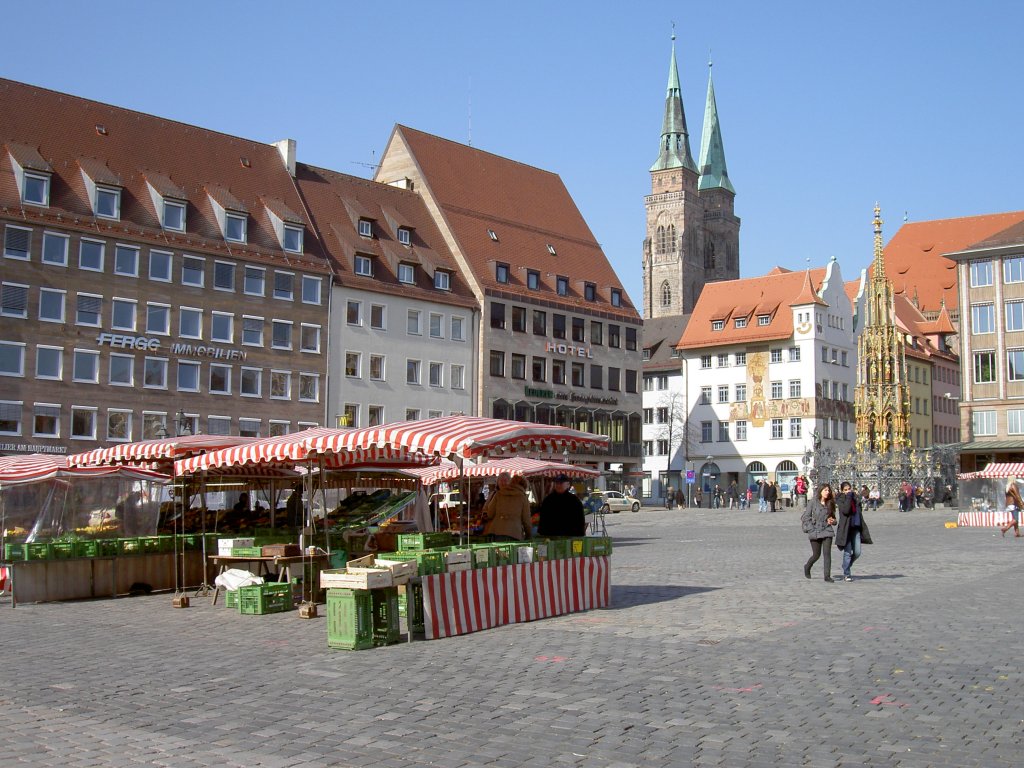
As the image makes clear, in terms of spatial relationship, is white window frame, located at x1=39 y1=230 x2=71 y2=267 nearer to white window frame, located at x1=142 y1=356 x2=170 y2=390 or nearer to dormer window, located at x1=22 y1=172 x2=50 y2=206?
dormer window, located at x1=22 y1=172 x2=50 y2=206

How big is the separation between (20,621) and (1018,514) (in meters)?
27.1

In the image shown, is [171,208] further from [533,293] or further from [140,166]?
[533,293]

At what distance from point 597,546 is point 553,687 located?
5.82m

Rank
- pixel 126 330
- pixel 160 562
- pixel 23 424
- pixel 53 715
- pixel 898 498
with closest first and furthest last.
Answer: pixel 53 715 → pixel 160 562 → pixel 23 424 → pixel 126 330 → pixel 898 498

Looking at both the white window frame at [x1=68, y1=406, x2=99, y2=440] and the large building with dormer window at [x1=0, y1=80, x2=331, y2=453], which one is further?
the white window frame at [x1=68, y1=406, x2=99, y2=440]

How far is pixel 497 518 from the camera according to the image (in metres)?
15.0

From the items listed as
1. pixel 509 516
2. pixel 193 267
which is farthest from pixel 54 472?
pixel 193 267

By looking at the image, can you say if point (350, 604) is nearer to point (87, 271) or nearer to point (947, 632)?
point (947, 632)

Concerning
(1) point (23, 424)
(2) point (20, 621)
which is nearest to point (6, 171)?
(1) point (23, 424)

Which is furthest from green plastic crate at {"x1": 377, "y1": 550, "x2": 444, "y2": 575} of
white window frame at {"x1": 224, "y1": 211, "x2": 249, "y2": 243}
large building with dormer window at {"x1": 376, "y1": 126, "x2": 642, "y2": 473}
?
large building with dormer window at {"x1": 376, "y1": 126, "x2": 642, "y2": 473}

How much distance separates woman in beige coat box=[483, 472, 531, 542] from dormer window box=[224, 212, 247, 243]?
3799 centimetres

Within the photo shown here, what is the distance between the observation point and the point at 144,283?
156ft

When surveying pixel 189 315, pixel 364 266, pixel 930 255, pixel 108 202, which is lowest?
pixel 189 315

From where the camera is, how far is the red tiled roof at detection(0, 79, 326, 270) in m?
46.3
